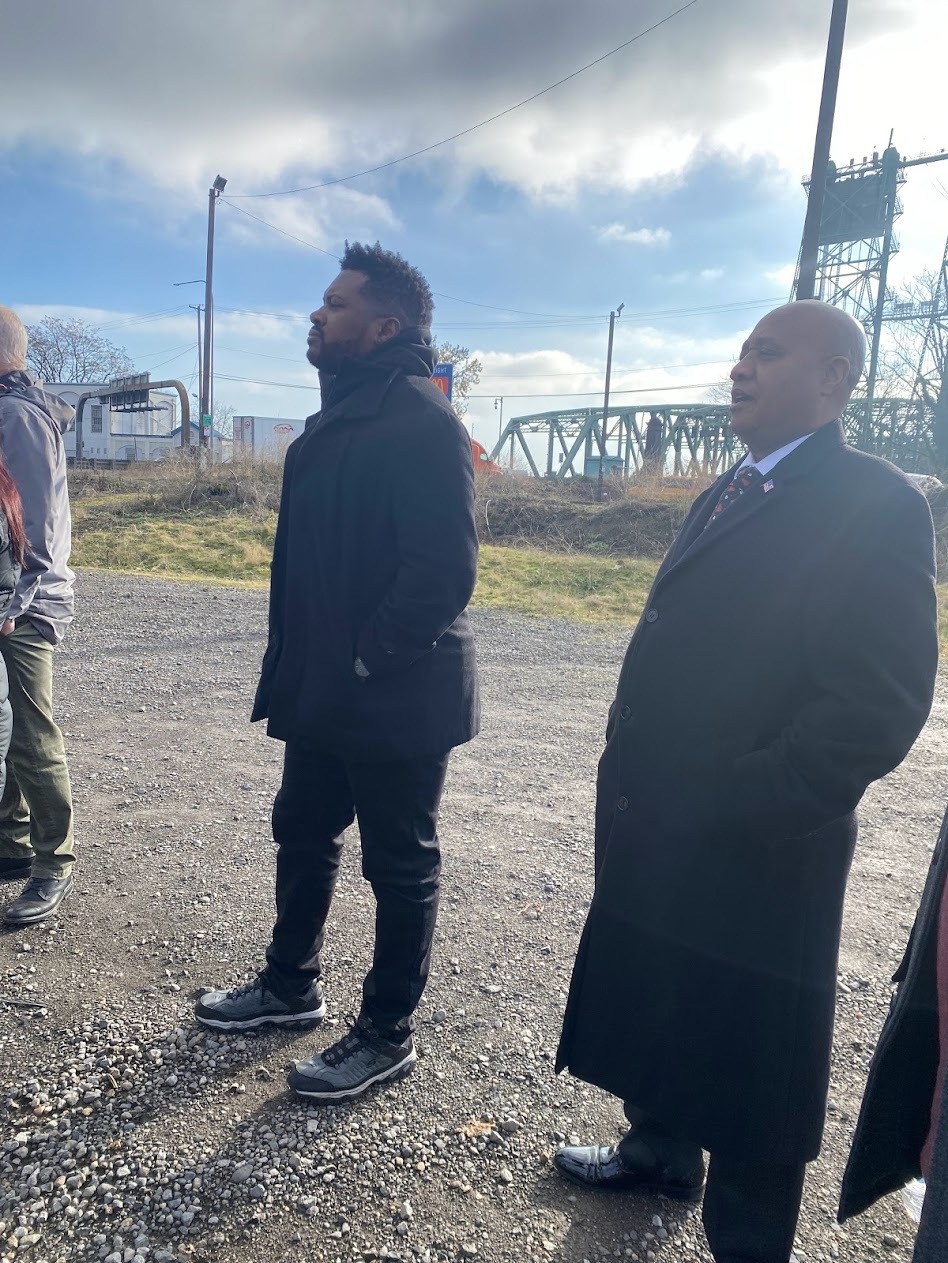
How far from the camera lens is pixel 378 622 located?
7.12ft

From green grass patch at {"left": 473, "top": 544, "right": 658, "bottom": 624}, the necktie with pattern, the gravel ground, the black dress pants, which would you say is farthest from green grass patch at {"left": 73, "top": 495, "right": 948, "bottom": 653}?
the black dress pants

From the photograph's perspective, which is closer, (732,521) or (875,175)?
(732,521)

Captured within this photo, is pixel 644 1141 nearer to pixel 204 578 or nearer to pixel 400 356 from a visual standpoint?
pixel 400 356

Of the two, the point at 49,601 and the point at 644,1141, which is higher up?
the point at 49,601

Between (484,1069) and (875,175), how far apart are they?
33.1 meters

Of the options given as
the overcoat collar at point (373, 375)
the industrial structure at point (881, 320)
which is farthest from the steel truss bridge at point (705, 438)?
the overcoat collar at point (373, 375)

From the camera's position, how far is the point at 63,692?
20.7 ft

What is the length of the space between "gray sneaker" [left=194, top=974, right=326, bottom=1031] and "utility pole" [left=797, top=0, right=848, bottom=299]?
9562 millimetres

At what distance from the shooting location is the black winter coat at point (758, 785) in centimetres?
157

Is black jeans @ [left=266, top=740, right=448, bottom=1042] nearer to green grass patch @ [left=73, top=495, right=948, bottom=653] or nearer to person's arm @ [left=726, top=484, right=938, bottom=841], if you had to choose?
person's arm @ [left=726, top=484, right=938, bottom=841]

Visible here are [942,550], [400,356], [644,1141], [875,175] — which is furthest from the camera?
[875,175]

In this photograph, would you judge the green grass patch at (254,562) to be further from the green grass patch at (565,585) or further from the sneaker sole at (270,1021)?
the sneaker sole at (270,1021)

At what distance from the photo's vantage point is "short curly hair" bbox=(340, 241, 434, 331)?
2355mm

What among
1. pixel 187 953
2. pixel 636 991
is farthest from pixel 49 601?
pixel 636 991
